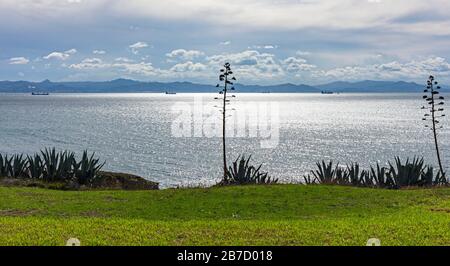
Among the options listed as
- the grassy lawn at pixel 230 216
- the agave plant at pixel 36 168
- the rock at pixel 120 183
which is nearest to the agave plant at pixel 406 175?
the grassy lawn at pixel 230 216

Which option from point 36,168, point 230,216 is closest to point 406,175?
point 230,216

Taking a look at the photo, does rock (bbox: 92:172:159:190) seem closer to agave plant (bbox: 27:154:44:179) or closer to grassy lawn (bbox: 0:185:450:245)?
agave plant (bbox: 27:154:44:179)

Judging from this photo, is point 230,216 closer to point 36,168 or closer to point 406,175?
point 406,175

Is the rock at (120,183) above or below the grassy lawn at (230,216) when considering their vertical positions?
below

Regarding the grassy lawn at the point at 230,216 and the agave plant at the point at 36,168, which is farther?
the agave plant at the point at 36,168

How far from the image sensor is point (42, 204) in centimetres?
1252

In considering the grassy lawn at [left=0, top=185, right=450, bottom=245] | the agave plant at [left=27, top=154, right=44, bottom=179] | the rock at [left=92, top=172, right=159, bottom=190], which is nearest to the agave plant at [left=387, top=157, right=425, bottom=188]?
the grassy lawn at [left=0, top=185, right=450, bottom=245]

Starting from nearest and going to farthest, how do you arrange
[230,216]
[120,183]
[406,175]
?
1. [230,216]
2. [406,175]
3. [120,183]

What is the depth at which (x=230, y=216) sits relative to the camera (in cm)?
1115

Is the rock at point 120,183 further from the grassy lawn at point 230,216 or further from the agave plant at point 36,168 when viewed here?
the grassy lawn at point 230,216

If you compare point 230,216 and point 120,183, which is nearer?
point 230,216

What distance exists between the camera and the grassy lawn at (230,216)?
8508mm

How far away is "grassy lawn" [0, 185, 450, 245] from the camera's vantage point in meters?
8.51
